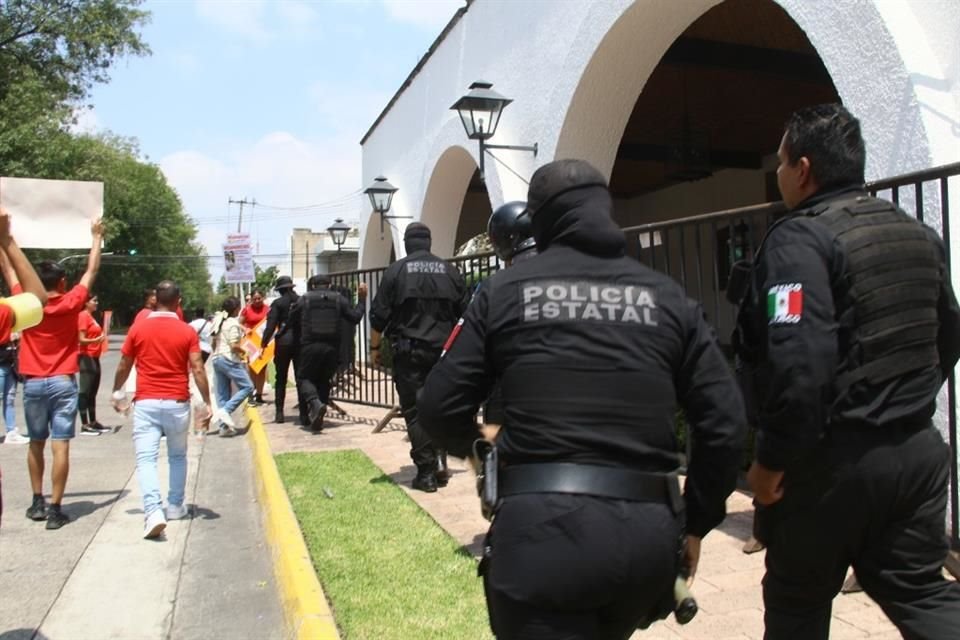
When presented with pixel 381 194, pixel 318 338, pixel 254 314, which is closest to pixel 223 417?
pixel 318 338

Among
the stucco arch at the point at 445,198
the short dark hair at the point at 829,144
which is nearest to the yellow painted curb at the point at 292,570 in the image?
the short dark hair at the point at 829,144

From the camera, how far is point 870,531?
87.9 inches

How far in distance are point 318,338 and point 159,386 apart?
3724 millimetres

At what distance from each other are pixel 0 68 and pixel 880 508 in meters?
26.0

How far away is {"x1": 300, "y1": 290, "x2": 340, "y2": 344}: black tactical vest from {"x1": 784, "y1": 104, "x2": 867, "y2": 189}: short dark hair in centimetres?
745

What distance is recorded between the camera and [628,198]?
18328 millimetres

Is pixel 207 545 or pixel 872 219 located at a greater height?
pixel 872 219

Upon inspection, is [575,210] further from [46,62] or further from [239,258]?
[46,62]

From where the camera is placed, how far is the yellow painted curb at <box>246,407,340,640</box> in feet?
11.8

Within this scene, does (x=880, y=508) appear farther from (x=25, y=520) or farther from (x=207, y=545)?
(x=25, y=520)

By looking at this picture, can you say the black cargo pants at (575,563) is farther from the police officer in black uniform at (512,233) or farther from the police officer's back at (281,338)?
the police officer's back at (281,338)

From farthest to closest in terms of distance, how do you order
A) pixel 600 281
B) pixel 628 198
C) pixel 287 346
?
1. pixel 628 198
2. pixel 287 346
3. pixel 600 281

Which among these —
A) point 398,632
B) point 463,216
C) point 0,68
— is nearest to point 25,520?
point 398,632

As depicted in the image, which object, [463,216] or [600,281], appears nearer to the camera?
[600,281]
